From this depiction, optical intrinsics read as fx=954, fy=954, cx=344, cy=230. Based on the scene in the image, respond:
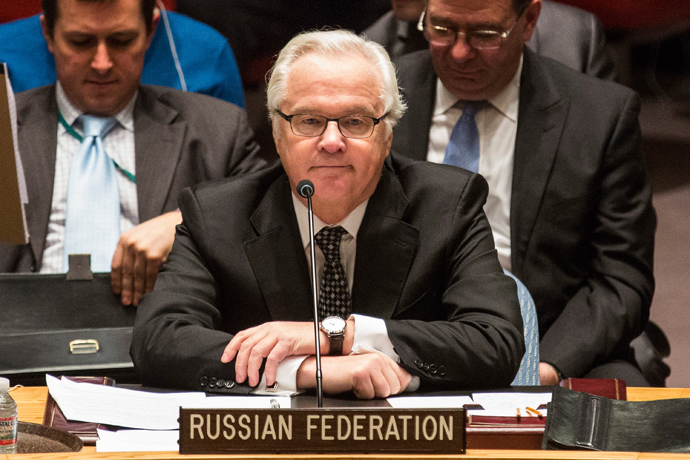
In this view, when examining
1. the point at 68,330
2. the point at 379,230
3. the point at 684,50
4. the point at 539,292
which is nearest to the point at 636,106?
the point at 539,292

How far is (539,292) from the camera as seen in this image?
8.87ft

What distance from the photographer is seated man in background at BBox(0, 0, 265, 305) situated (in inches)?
111

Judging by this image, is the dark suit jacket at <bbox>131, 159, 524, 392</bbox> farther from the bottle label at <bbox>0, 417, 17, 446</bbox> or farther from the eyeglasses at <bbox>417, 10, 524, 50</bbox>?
the eyeglasses at <bbox>417, 10, 524, 50</bbox>

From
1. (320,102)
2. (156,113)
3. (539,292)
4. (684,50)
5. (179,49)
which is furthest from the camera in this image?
(684,50)

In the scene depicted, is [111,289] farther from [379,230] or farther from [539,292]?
[539,292]

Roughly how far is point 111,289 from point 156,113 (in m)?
0.67

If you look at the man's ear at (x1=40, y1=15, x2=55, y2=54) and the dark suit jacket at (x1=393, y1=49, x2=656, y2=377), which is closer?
the dark suit jacket at (x1=393, y1=49, x2=656, y2=377)

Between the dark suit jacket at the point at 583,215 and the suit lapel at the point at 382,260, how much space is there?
27.7 inches

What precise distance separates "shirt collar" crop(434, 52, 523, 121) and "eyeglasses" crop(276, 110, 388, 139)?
87cm

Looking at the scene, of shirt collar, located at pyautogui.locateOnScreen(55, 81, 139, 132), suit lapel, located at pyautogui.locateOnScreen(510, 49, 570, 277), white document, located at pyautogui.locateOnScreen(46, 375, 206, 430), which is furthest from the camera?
shirt collar, located at pyautogui.locateOnScreen(55, 81, 139, 132)

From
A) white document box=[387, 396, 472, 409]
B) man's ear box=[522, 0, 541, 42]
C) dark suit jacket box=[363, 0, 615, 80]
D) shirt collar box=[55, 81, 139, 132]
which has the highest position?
man's ear box=[522, 0, 541, 42]

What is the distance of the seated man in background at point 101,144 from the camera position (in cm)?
283

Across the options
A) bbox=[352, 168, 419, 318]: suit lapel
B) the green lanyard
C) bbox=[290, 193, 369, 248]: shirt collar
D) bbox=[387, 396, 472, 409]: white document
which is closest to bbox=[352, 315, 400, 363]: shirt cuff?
bbox=[387, 396, 472, 409]: white document

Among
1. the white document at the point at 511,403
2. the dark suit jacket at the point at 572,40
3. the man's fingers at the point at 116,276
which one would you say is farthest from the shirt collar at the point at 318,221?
the dark suit jacket at the point at 572,40
